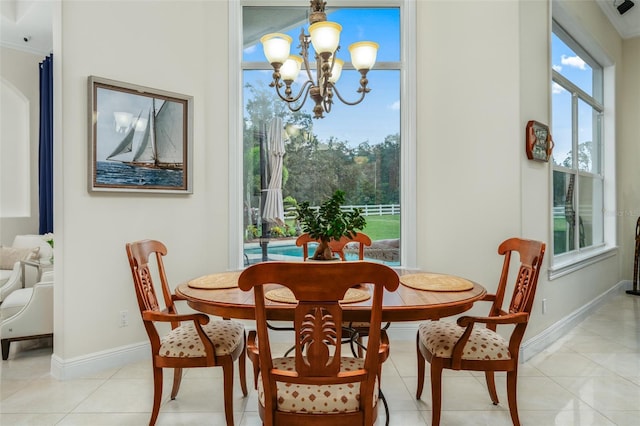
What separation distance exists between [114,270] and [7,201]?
3.61m

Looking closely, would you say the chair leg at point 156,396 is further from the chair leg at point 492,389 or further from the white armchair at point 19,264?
the white armchair at point 19,264

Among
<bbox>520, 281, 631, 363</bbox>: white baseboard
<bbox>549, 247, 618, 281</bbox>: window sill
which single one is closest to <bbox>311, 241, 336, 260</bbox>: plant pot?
<bbox>520, 281, 631, 363</bbox>: white baseboard

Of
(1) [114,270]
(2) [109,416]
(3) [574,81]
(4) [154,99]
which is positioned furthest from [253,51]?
(3) [574,81]

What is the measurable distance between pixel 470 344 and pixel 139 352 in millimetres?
2399

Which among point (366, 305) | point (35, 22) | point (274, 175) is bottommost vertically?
point (366, 305)

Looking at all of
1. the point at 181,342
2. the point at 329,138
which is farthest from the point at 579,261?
the point at 181,342

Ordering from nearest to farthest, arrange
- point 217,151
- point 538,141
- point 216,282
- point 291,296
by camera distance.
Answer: point 291,296, point 216,282, point 538,141, point 217,151

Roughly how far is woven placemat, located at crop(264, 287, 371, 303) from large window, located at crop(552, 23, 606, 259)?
257 cm

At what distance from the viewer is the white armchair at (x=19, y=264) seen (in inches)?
138

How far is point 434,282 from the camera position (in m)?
2.12

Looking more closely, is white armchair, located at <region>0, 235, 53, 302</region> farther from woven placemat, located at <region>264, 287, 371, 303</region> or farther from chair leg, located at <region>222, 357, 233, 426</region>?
woven placemat, located at <region>264, 287, 371, 303</region>

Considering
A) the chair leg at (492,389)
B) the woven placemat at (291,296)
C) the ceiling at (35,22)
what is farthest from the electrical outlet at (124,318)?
the ceiling at (35,22)

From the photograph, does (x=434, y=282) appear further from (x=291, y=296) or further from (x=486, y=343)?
(x=291, y=296)

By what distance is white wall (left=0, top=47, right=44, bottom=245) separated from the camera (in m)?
5.15
